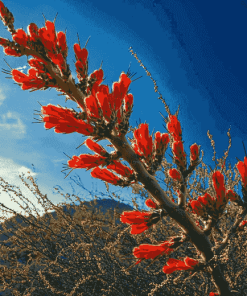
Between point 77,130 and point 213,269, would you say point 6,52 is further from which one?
point 213,269

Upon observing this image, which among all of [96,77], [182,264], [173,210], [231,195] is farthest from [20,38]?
[182,264]

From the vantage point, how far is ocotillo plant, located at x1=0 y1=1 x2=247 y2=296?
3.96 ft

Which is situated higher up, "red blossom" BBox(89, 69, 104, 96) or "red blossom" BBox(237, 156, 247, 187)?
"red blossom" BBox(89, 69, 104, 96)

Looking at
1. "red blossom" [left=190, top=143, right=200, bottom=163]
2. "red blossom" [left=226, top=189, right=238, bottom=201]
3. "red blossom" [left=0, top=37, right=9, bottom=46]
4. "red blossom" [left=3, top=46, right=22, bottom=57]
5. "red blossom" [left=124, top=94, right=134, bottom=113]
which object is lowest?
"red blossom" [left=226, top=189, right=238, bottom=201]

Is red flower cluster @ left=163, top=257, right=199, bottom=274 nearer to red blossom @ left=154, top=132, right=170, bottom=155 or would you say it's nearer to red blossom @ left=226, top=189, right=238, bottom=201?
red blossom @ left=226, top=189, right=238, bottom=201

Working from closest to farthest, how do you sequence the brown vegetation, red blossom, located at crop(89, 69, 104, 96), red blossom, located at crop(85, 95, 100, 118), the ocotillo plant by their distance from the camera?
red blossom, located at crop(85, 95, 100, 118)
the ocotillo plant
red blossom, located at crop(89, 69, 104, 96)
the brown vegetation

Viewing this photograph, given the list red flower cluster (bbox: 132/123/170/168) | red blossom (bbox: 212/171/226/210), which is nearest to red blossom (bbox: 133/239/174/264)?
red blossom (bbox: 212/171/226/210)

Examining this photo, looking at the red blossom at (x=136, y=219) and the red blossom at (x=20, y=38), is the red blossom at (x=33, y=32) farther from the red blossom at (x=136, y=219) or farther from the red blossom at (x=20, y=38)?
the red blossom at (x=136, y=219)

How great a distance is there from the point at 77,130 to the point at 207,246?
1.11 m

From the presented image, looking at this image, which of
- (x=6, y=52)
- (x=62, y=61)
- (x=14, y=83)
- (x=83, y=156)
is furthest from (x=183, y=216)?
(x=6, y=52)

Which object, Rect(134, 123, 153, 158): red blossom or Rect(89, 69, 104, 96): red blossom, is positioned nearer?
Rect(134, 123, 153, 158): red blossom

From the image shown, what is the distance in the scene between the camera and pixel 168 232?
10.3 ft

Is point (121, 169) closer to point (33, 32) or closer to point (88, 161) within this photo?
point (88, 161)

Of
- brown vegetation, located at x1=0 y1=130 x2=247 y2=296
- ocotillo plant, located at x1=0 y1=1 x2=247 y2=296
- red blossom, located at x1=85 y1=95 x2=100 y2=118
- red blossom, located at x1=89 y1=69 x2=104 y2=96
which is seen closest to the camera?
red blossom, located at x1=85 y1=95 x2=100 y2=118
